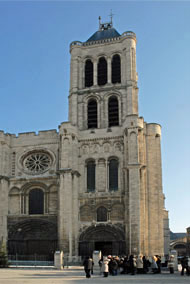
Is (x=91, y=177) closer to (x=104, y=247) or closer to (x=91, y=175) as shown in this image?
(x=91, y=175)

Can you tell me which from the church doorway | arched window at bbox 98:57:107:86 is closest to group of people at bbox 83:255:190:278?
the church doorway

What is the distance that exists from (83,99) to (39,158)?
736cm

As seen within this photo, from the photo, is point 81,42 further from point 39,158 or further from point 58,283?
point 58,283

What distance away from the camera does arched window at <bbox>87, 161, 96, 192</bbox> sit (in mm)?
35938

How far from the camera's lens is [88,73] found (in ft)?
136

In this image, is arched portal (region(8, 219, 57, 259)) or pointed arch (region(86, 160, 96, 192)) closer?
arched portal (region(8, 219, 57, 259))

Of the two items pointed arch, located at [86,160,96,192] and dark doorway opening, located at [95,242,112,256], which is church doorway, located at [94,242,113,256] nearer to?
dark doorway opening, located at [95,242,112,256]

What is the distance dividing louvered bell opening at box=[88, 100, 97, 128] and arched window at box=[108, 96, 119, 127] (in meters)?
1.43

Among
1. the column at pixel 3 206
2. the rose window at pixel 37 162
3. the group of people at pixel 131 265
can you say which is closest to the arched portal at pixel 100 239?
the column at pixel 3 206

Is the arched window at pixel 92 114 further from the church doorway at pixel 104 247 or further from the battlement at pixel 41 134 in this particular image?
the church doorway at pixel 104 247

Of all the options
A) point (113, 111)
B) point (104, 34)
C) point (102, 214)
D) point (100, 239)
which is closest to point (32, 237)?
point (100, 239)

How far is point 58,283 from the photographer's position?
635 inches

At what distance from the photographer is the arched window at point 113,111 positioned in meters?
38.2

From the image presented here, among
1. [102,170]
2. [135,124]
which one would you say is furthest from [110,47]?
[102,170]
